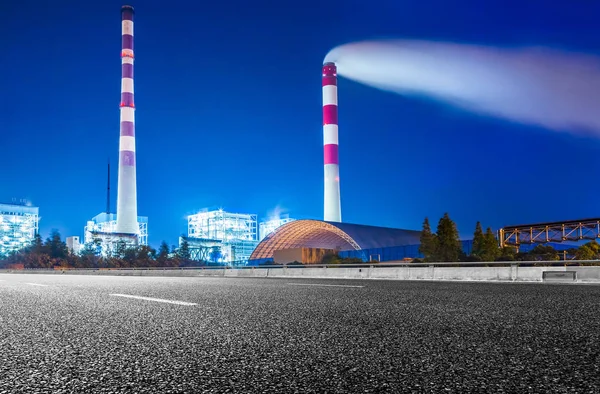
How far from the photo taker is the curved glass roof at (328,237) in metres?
76.4

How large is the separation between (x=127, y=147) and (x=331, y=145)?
109 feet

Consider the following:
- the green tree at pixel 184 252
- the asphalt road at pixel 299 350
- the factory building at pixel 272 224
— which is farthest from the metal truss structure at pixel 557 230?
the factory building at pixel 272 224

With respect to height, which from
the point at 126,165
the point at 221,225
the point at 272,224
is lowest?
the point at 221,225

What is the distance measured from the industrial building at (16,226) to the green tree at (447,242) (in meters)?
102

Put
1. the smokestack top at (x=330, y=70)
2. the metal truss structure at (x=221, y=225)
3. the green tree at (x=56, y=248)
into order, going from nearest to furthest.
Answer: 1. the smokestack top at (x=330, y=70)
2. the green tree at (x=56, y=248)
3. the metal truss structure at (x=221, y=225)

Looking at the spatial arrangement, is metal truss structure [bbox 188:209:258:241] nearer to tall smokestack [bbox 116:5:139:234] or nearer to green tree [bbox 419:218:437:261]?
tall smokestack [bbox 116:5:139:234]

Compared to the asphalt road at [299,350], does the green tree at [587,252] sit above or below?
below

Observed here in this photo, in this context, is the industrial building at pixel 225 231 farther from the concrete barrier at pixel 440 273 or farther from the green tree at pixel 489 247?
the concrete barrier at pixel 440 273

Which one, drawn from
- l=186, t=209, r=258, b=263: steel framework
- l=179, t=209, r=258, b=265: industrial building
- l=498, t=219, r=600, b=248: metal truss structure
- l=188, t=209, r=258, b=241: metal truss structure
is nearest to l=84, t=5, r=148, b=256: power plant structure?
l=179, t=209, r=258, b=265: industrial building

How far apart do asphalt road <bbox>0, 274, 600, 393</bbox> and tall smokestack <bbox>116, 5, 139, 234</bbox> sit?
89686mm

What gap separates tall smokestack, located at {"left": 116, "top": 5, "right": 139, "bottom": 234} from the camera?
92.1 metres

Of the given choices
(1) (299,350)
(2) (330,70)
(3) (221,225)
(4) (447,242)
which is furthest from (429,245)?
(3) (221,225)

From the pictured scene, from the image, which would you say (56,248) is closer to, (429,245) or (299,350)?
(429,245)

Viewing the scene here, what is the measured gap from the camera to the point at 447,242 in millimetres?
58250
